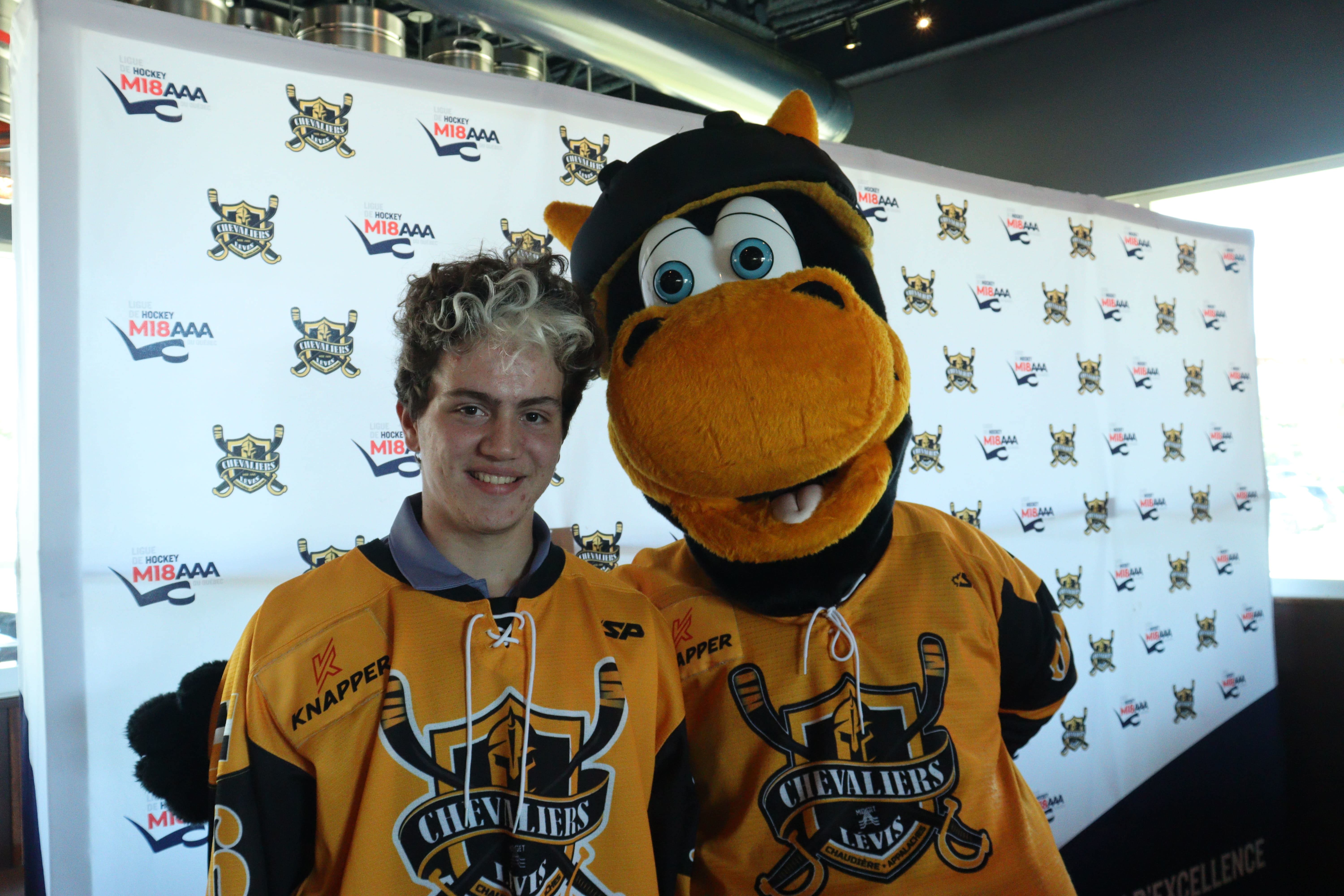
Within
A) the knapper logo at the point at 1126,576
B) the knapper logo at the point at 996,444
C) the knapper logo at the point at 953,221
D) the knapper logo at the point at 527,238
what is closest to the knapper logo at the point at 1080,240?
the knapper logo at the point at 953,221

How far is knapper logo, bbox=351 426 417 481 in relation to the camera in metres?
1.82

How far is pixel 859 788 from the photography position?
3.44 ft

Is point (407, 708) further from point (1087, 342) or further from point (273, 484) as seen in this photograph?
point (1087, 342)

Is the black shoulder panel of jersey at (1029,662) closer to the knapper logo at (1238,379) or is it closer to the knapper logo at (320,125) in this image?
the knapper logo at (320,125)

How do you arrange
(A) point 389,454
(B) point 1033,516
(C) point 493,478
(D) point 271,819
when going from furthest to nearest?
(B) point 1033,516
(A) point 389,454
(C) point 493,478
(D) point 271,819

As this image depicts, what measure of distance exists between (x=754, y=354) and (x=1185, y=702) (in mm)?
3086

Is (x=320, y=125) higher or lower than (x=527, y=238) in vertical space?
higher

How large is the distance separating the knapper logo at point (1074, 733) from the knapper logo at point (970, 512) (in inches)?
29.4

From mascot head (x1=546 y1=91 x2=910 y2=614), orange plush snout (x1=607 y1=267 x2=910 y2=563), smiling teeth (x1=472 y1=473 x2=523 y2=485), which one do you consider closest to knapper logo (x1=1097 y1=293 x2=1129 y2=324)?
mascot head (x1=546 y1=91 x2=910 y2=614)

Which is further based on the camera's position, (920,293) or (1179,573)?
(1179,573)

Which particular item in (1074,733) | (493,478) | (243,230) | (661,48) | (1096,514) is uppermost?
(661,48)

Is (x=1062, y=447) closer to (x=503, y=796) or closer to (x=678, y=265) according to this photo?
(x=678, y=265)

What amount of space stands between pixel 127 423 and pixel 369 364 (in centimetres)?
45

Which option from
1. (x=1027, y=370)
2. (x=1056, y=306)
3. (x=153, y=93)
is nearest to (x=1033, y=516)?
(x=1027, y=370)
